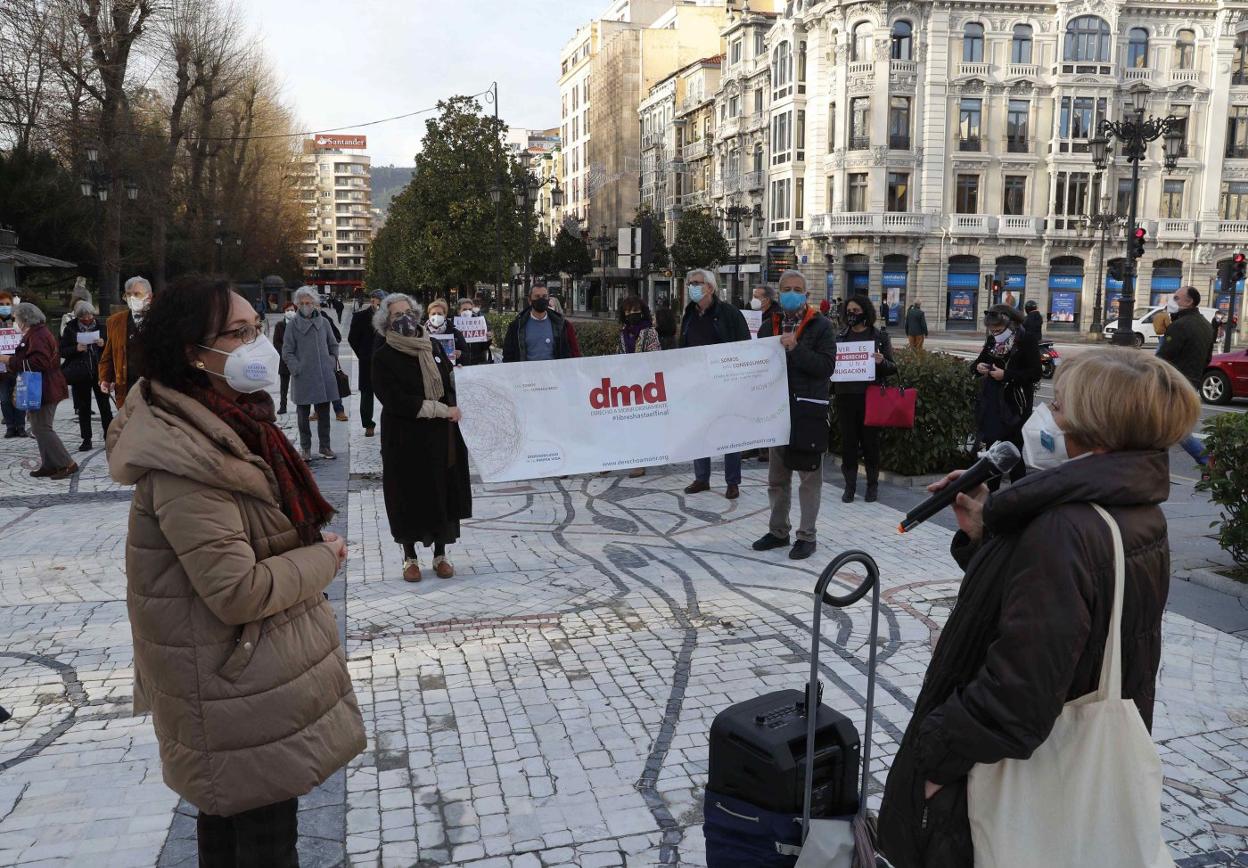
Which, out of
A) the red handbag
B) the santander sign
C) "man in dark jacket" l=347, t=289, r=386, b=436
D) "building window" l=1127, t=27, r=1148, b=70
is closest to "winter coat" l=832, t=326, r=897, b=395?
the red handbag

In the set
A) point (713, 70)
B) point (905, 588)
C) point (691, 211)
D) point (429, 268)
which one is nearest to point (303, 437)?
point (905, 588)

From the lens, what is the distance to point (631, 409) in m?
7.36

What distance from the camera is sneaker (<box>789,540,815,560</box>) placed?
22.5ft

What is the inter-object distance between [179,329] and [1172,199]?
178 ft

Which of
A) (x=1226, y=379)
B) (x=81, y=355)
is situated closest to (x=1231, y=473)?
(x=81, y=355)

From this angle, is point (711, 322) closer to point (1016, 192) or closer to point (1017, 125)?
point (1016, 192)

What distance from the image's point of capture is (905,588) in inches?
244

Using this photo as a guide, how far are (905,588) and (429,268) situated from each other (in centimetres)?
3479

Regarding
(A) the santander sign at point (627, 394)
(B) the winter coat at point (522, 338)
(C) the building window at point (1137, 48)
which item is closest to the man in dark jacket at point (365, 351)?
(B) the winter coat at point (522, 338)

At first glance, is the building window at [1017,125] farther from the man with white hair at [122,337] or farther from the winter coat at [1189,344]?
the man with white hair at [122,337]

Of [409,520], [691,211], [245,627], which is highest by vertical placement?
[691,211]

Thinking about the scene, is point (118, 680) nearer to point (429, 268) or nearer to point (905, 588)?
point (905, 588)

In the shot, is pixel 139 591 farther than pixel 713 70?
No

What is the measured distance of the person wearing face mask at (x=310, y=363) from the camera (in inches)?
413
